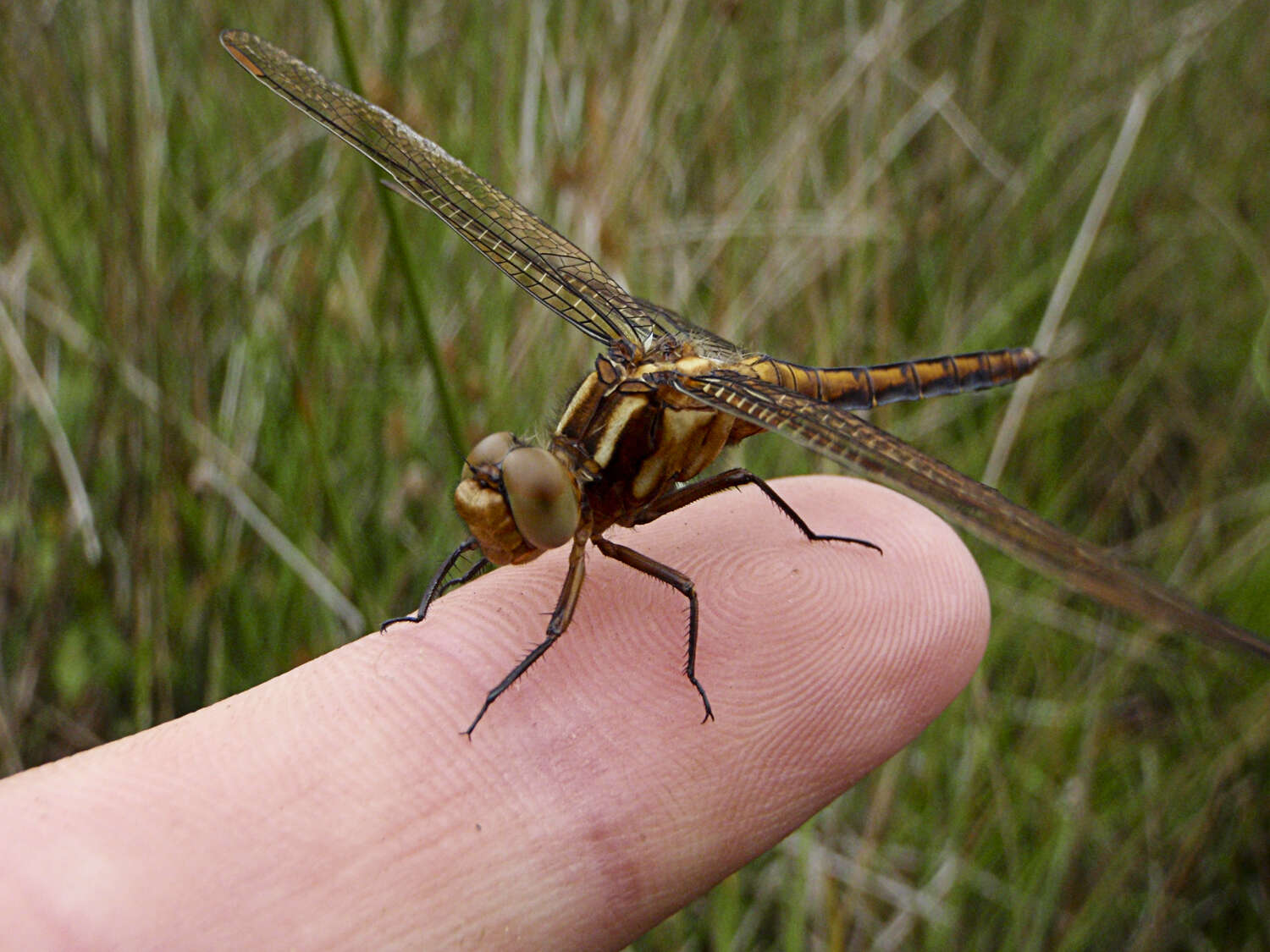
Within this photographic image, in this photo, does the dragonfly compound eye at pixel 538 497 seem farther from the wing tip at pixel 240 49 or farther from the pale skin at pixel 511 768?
the wing tip at pixel 240 49

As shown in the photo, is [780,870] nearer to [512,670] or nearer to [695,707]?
[695,707]

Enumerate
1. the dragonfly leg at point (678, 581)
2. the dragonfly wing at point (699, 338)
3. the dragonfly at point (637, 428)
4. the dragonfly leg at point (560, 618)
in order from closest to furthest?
1. the dragonfly at point (637, 428)
2. the dragonfly leg at point (560, 618)
3. the dragonfly leg at point (678, 581)
4. the dragonfly wing at point (699, 338)

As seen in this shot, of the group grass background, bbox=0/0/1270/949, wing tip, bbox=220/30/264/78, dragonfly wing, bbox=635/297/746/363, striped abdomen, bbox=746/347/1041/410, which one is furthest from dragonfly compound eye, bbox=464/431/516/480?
wing tip, bbox=220/30/264/78

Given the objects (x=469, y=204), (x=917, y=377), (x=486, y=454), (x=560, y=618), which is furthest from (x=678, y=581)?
(x=469, y=204)

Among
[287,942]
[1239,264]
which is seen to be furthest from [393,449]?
[1239,264]

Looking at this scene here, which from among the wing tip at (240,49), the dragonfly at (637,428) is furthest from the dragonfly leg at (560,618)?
the wing tip at (240,49)
